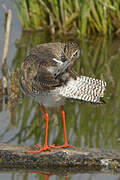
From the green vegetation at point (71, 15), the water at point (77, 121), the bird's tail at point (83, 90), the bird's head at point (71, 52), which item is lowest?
the water at point (77, 121)

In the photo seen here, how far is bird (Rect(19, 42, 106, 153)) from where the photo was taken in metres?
5.84

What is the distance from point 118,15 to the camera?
39.9 ft

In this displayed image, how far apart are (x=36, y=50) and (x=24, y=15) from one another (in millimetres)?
5801

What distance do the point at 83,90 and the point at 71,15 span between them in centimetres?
673

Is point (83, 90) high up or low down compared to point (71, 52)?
down

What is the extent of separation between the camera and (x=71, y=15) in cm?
1234

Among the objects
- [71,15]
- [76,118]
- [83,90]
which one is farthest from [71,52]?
[71,15]

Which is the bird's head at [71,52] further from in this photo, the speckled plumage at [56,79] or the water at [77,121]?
the water at [77,121]

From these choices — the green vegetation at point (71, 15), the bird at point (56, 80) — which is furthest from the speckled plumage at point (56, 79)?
the green vegetation at point (71, 15)

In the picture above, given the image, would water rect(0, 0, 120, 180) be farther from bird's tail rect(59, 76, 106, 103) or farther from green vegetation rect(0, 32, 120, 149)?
bird's tail rect(59, 76, 106, 103)

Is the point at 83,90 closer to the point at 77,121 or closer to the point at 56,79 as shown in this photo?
the point at 56,79

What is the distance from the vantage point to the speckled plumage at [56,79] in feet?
19.2

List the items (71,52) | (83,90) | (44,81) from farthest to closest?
(71,52), (44,81), (83,90)

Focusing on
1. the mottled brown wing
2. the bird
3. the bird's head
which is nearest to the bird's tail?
the bird
